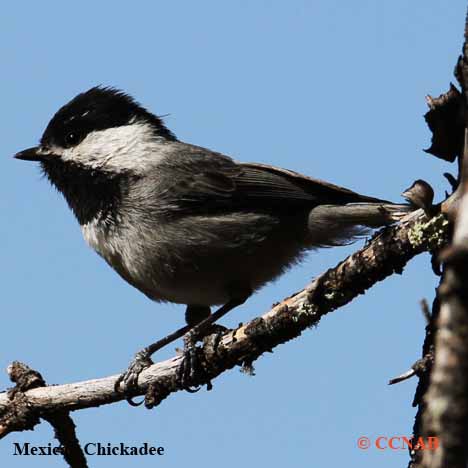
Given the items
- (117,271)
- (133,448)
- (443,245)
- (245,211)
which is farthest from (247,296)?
(443,245)

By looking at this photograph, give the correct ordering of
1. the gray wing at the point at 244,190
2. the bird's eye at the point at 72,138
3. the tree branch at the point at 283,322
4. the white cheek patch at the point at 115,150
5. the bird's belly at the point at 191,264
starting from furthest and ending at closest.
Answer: the bird's eye at the point at 72,138 → the white cheek patch at the point at 115,150 → the gray wing at the point at 244,190 → the bird's belly at the point at 191,264 → the tree branch at the point at 283,322

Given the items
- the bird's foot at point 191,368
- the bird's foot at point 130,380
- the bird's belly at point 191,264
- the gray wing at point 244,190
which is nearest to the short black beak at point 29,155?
the bird's belly at point 191,264

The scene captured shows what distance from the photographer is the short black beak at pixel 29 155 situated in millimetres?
6145

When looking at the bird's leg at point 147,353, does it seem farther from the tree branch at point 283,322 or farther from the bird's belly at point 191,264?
the bird's belly at point 191,264

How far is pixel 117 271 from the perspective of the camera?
5738 mm

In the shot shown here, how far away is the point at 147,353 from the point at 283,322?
71.0 inches

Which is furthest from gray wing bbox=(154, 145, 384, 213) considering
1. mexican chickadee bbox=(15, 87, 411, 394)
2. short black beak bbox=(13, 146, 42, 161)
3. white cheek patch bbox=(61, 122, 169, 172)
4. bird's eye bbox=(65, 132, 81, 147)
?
short black beak bbox=(13, 146, 42, 161)

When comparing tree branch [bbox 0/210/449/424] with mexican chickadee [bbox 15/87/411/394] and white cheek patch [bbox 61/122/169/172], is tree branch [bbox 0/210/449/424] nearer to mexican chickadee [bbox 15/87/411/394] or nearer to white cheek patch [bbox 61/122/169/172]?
mexican chickadee [bbox 15/87/411/394]

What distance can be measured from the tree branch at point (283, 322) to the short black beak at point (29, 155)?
2139 millimetres

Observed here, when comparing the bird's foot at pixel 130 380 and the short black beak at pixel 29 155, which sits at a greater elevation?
the short black beak at pixel 29 155

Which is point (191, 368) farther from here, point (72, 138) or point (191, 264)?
point (72, 138)

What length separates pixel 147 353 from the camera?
5469 mm

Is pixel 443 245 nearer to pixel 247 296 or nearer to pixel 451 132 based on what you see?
pixel 451 132

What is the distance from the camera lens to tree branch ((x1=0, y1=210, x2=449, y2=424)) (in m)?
3.43
